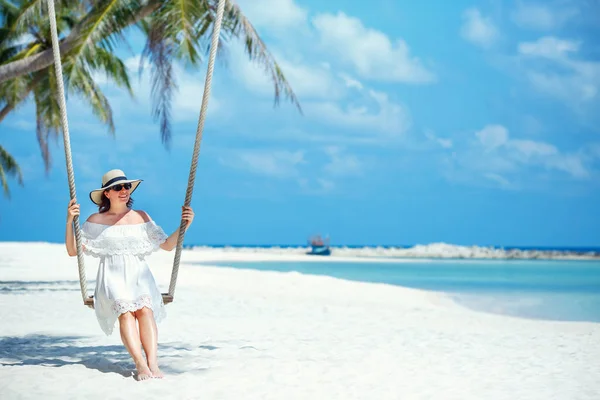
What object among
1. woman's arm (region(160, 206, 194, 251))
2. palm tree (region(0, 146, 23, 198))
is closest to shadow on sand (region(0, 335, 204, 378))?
woman's arm (region(160, 206, 194, 251))

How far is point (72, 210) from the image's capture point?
4.38 meters

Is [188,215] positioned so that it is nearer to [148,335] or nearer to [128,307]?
[128,307]

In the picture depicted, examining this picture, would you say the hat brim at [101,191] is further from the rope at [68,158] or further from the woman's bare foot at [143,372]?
the woman's bare foot at [143,372]

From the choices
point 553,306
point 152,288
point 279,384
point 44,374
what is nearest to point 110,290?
point 152,288

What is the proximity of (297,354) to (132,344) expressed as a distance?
1607mm

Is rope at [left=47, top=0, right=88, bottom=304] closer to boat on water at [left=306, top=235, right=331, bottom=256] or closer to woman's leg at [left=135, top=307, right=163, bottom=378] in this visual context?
woman's leg at [left=135, top=307, right=163, bottom=378]

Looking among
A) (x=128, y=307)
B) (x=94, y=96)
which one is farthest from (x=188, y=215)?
Answer: (x=94, y=96)

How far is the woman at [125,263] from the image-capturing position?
440 cm

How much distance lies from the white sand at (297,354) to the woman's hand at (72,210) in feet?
2.95

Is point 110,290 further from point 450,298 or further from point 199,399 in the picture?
point 450,298

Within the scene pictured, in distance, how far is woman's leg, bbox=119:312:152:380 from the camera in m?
4.37

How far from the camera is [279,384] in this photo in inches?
178

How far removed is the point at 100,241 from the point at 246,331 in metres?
2.77

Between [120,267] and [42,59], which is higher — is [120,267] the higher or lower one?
the lower one
